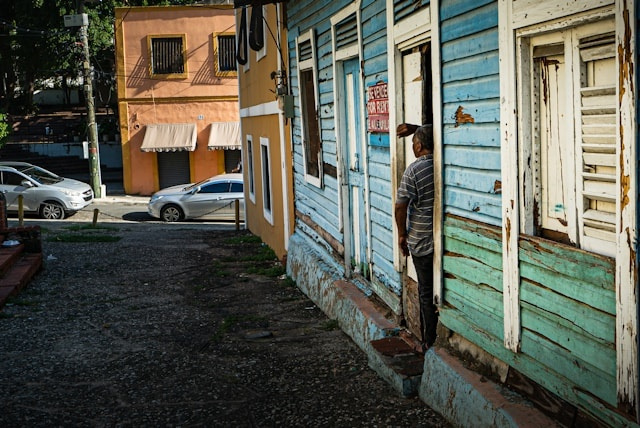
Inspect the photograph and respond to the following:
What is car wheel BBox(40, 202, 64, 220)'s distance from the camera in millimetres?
23172

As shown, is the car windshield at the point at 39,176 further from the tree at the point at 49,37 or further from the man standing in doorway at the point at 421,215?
the man standing in doorway at the point at 421,215

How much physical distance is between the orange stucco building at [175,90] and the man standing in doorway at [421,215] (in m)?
24.0

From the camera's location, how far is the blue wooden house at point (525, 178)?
3.78 metres

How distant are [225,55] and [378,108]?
77.0 feet

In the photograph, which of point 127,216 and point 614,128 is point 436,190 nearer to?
point 614,128

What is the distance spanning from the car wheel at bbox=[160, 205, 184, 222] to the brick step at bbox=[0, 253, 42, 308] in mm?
10137

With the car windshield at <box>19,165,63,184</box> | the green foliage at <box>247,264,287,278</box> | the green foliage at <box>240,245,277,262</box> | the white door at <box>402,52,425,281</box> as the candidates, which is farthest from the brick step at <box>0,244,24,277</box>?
the car windshield at <box>19,165,63,184</box>

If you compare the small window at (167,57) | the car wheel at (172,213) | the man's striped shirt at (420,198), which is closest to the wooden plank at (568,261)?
the man's striped shirt at (420,198)

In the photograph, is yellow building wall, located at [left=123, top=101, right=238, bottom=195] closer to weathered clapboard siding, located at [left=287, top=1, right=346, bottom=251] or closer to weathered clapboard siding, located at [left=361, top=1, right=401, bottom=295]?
weathered clapboard siding, located at [left=287, top=1, right=346, bottom=251]

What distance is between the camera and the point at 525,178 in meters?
4.57

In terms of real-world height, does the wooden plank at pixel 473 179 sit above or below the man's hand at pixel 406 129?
below

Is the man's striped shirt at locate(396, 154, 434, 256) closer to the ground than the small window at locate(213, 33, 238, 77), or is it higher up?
closer to the ground

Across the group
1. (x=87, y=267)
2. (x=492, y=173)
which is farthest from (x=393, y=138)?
(x=87, y=267)

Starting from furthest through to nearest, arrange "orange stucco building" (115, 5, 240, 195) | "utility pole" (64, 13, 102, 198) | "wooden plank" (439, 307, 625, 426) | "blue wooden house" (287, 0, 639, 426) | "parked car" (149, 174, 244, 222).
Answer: "orange stucco building" (115, 5, 240, 195) → "utility pole" (64, 13, 102, 198) → "parked car" (149, 174, 244, 222) → "wooden plank" (439, 307, 625, 426) → "blue wooden house" (287, 0, 639, 426)
